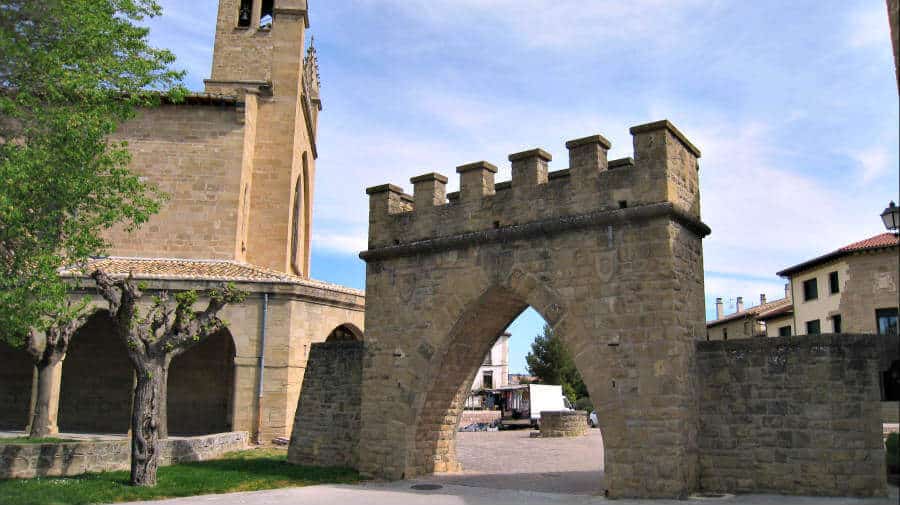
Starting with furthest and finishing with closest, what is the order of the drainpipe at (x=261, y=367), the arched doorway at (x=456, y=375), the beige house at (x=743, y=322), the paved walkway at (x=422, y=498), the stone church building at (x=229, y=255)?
the beige house at (x=743, y=322)
the stone church building at (x=229, y=255)
the drainpipe at (x=261, y=367)
the arched doorway at (x=456, y=375)
the paved walkway at (x=422, y=498)

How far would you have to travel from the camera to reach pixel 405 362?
12.4 meters

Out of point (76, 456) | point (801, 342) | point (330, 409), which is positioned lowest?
point (76, 456)

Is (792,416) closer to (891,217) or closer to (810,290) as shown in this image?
(891,217)

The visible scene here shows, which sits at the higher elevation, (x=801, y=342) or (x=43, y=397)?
(x=801, y=342)

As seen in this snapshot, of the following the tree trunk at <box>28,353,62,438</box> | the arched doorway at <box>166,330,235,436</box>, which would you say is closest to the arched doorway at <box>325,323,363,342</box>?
the arched doorway at <box>166,330,235,436</box>

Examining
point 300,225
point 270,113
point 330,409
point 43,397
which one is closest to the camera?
point 330,409

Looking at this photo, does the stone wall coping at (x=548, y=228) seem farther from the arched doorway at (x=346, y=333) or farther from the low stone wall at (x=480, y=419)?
the low stone wall at (x=480, y=419)

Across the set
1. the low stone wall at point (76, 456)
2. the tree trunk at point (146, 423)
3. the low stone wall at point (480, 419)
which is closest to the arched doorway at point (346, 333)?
the low stone wall at point (76, 456)

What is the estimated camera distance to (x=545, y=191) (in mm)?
11172

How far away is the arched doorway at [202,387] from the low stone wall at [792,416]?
13.9 m

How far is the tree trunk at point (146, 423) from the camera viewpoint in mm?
11266

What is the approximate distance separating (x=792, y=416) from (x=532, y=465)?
6.04 meters

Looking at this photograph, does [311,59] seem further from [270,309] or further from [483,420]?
[483,420]

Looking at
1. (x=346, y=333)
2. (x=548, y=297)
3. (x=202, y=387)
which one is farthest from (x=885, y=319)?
(x=202, y=387)
